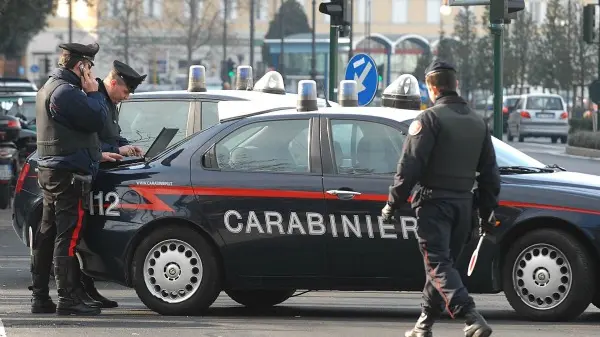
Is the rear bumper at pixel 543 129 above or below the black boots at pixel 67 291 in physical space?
below

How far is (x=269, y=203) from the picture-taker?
33.6 ft

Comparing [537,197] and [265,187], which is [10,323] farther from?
[537,197]

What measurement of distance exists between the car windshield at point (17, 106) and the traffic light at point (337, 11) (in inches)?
283

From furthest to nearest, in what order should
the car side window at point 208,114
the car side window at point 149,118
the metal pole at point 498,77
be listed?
1. the metal pole at point 498,77
2. the car side window at point 149,118
3. the car side window at point 208,114

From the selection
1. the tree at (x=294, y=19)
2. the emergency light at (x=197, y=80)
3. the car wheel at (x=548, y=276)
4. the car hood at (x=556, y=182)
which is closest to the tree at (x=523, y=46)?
the tree at (x=294, y=19)

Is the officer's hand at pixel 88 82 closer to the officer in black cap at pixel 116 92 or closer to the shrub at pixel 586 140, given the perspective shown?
the officer in black cap at pixel 116 92

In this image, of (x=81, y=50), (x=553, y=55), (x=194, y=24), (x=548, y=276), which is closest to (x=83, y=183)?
(x=81, y=50)

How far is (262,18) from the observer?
431 ft

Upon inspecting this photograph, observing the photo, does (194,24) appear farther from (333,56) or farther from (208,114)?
(208,114)

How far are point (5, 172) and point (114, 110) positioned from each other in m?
10.8

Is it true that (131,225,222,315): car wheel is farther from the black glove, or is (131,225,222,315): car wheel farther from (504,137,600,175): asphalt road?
(504,137,600,175): asphalt road

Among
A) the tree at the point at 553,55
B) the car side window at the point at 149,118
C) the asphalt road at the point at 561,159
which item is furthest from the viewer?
the tree at the point at 553,55

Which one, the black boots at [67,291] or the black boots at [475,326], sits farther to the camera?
the black boots at [67,291]

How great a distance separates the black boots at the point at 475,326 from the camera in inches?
333
